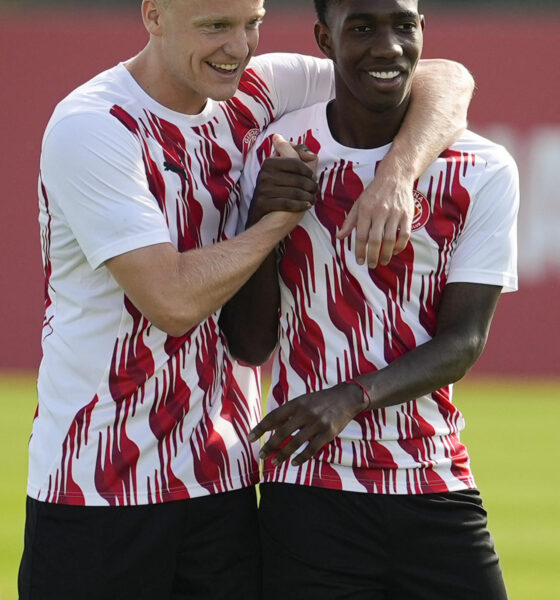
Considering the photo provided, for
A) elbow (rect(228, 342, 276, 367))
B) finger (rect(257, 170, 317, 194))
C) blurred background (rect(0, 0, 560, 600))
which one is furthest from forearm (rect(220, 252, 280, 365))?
blurred background (rect(0, 0, 560, 600))

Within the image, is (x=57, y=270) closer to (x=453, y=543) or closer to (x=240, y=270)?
(x=240, y=270)

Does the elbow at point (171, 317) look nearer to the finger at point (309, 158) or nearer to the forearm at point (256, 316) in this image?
the forearm at point (256, 316)

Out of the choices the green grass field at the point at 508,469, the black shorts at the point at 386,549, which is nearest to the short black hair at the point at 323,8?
the black shorts at the point at 386,549

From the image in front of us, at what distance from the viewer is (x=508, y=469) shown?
845cm

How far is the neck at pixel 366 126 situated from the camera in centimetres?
330

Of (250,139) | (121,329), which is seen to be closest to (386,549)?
(121,329)

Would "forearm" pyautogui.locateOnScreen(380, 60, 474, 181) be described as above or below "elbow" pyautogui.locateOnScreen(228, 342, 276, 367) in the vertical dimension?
above

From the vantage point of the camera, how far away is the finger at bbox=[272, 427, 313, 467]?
9.75 feet

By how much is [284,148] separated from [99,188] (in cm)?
48

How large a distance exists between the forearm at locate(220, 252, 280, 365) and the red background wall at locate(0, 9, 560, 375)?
8.61m

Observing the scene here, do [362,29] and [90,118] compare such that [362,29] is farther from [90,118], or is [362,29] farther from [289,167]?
[90,118]

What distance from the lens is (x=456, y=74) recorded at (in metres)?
3.68

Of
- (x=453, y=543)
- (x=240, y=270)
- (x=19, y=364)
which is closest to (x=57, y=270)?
(x=240, y=270)

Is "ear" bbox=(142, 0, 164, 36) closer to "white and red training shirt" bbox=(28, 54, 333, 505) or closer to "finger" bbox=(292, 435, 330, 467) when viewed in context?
"white and red training shirt" bbox=(28, 54, 333, 505)
